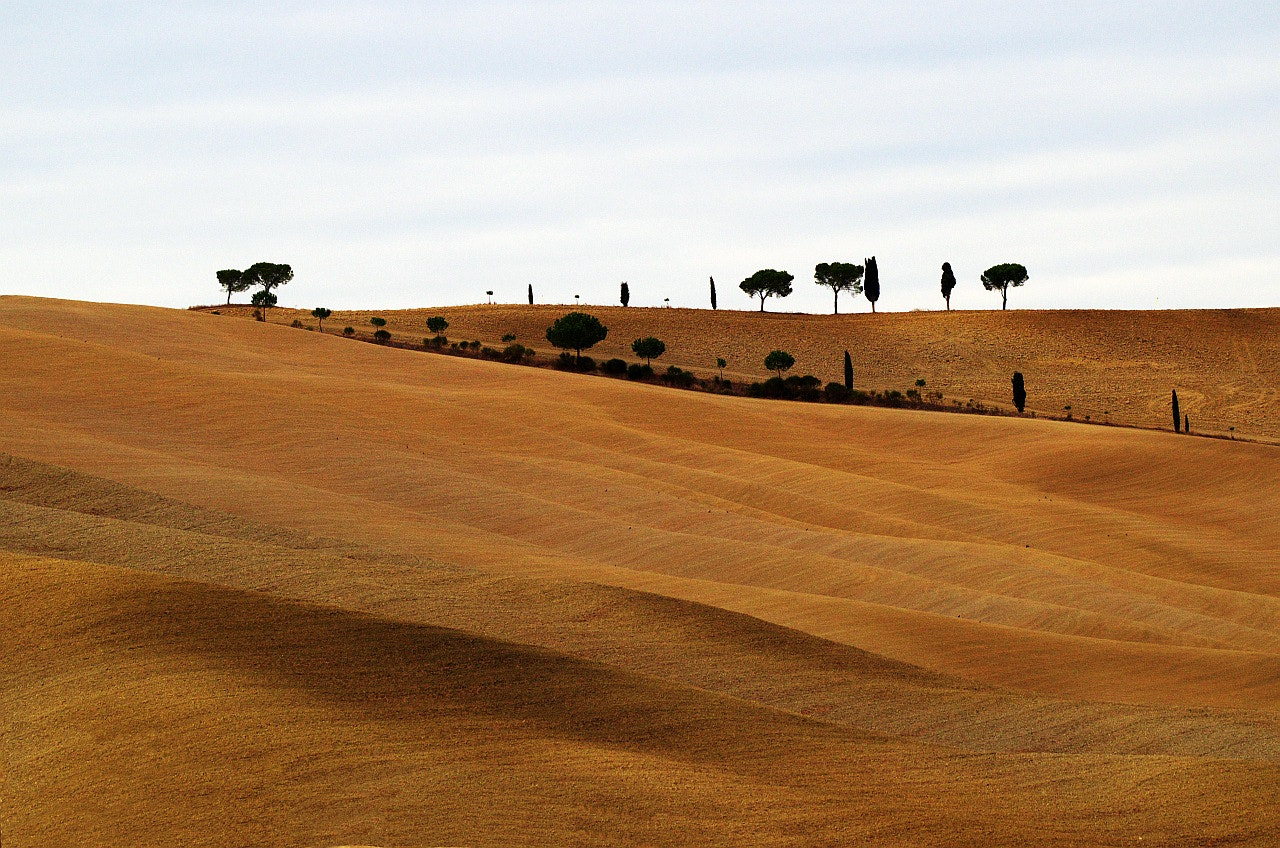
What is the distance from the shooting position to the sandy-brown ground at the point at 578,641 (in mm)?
12055

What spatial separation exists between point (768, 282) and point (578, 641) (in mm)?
122350

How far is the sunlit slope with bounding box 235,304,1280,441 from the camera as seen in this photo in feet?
263

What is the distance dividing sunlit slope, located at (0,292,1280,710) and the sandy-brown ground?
17 cm

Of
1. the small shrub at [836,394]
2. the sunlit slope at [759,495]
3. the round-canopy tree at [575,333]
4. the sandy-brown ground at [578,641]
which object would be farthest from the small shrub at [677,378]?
the sandy-brown ground at [578,641]

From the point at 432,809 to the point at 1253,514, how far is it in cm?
3721

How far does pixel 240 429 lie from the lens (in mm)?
36969

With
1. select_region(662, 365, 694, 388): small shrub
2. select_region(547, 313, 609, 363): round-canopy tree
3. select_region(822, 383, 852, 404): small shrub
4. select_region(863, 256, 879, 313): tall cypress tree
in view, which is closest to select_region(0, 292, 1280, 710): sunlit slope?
select_region(822, 383, 852, 404): small shrub

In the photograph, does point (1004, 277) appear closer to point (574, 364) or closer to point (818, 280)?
point (818, 280)

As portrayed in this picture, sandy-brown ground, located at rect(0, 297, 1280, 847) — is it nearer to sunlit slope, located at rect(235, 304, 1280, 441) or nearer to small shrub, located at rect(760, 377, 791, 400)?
small shrub, located at rect(760, 377, 791, 400)

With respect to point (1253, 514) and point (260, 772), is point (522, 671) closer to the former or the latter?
point (260, 772)

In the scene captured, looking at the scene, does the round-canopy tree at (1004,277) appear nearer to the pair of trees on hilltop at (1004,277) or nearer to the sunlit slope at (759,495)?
the pair of trees on hilltop at (1004,277)

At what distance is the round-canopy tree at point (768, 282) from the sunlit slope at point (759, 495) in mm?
81262

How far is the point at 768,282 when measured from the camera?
5448 inches

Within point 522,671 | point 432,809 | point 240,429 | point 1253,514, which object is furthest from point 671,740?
point 1253,514
